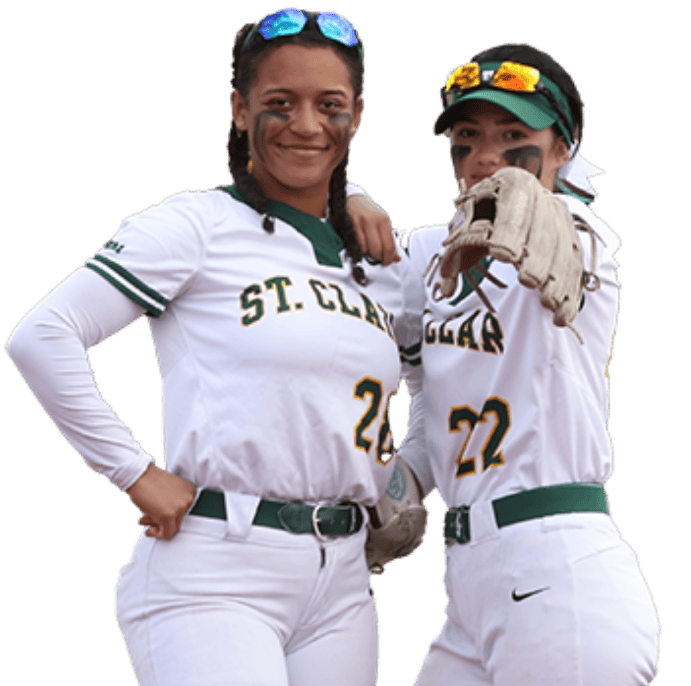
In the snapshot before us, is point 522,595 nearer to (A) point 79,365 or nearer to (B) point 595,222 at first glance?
(B) point 595,222

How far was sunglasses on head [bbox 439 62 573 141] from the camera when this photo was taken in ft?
16.5

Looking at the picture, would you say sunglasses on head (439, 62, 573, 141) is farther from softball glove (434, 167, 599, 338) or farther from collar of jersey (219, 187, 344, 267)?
collar of jersey (219, 187, 344, 267)

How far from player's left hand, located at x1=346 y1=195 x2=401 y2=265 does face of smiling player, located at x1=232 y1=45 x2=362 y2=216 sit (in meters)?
0.32

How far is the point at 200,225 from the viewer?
4.79m

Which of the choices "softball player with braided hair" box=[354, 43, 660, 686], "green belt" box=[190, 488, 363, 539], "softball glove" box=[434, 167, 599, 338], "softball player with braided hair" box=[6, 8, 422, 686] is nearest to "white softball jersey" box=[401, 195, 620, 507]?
"softball player with braided hair" box=[354, 43, 660, 686]

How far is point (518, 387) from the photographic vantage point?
15.5 feet

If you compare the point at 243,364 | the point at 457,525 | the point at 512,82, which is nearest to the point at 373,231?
the point at 512,82

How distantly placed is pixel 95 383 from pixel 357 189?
169cm

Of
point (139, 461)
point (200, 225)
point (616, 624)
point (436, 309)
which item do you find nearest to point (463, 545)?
point (616, 624)

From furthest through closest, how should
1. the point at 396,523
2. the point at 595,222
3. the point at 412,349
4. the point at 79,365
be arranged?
1. the point at 412,349
2. the point at 396,523
3. the point at 595,222
4. the point at 79,365

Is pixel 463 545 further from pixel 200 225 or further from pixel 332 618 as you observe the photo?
pixel 200 225

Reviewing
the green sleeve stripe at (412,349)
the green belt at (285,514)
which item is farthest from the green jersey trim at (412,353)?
the green belt at (285,514)

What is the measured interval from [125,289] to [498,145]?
1.73m

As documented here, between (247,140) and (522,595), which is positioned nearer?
(522,595)
